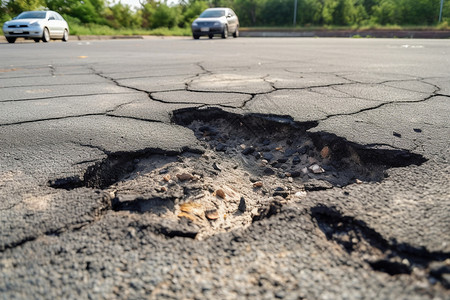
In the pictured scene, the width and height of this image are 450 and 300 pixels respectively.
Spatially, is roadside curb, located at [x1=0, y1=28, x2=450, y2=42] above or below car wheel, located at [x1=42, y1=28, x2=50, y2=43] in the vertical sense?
above

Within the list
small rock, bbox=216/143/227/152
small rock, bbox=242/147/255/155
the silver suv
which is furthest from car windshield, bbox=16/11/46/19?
small rock, bbox=242/147/255/155

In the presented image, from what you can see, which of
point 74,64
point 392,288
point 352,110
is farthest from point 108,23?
point 392,288

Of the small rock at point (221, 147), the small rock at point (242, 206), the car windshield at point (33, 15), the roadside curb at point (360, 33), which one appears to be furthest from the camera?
the roadside curb at point (360, 33)

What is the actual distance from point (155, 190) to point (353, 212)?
0.89 meters

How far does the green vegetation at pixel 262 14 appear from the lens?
21.7 metres

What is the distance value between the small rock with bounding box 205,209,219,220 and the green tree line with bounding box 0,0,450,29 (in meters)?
22.1

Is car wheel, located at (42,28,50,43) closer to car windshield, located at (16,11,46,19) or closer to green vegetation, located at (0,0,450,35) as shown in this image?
car windshield, located at (16,11,46,19)

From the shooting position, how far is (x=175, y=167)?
1.90 m

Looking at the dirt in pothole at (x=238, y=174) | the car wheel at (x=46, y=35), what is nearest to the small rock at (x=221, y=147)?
the dirt in pothole at (x=238, y=174)

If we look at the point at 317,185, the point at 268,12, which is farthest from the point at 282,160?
the point at 268,12

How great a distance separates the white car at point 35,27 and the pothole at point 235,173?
11.7m

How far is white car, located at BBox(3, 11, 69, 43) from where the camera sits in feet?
37.9

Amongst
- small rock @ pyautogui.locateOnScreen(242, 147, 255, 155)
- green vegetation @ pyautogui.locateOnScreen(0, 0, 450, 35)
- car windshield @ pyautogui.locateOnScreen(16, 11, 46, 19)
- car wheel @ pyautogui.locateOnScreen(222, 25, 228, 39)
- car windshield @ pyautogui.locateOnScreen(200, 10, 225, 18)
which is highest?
green vegetation @ pyautogui.locateOnScreen(0, 0, 450, 35)

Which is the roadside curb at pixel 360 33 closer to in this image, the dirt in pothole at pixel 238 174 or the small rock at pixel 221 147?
the dirt in pothole at pixel 238 174
